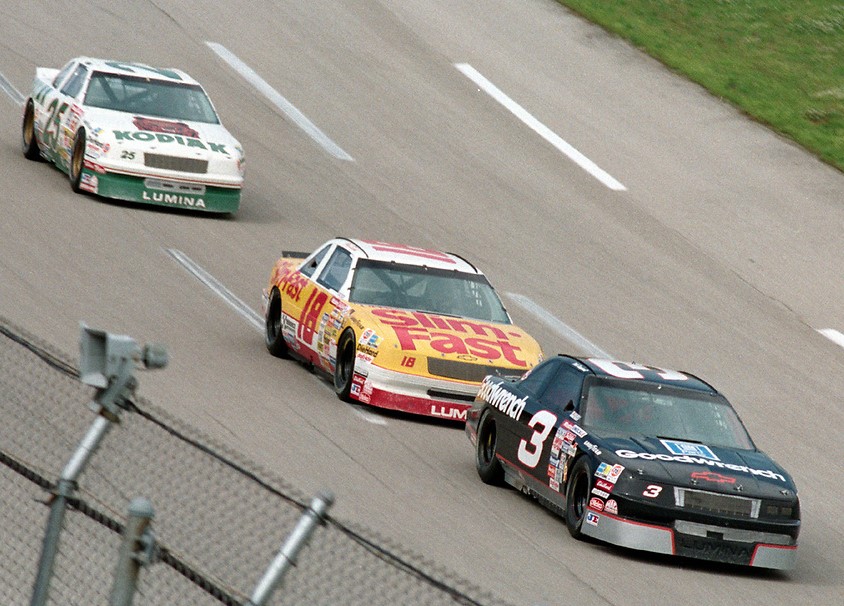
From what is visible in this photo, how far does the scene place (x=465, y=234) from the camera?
2269cm

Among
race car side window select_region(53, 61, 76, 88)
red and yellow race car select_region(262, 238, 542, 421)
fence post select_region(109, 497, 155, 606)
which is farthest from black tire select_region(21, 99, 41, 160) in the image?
fence post select_region(109, 497, 155, 606)

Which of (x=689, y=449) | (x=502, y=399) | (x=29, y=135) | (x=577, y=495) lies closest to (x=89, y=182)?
(x=29, y=135)

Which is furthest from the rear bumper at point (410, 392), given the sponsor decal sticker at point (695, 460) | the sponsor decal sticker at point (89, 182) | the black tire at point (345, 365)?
the sponsor decal sticker at point (89, 182)

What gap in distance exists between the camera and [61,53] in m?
28.6

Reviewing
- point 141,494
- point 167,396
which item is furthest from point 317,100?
point 141,494

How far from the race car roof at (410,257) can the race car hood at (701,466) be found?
4.65 meters

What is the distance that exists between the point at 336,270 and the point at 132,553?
1030cm

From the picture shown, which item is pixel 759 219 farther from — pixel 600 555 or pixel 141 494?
pixel 141 494

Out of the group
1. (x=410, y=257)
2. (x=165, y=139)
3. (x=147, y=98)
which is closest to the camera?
(x=410, y=257)

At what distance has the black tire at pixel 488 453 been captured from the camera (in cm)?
1258

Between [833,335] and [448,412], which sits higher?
[833,335]

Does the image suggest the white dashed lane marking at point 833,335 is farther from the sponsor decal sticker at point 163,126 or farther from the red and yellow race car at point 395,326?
the sponsor decal sticker at point 163,126

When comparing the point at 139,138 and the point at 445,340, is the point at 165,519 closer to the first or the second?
the point at 445,340

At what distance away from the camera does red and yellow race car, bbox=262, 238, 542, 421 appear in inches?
552
